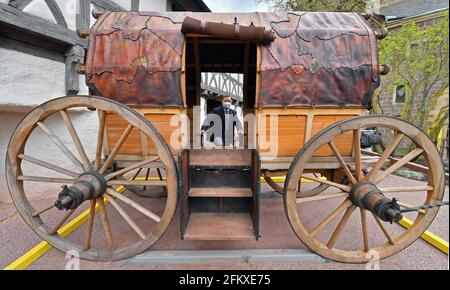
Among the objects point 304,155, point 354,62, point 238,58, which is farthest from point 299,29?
point 238,58

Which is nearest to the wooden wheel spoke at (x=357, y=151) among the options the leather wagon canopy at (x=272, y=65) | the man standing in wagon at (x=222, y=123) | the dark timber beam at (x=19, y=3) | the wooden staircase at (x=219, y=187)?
the leather wagon canopy at (x=272, y=65)

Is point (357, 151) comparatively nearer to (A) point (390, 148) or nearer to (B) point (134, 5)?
(A) point (390, 148)

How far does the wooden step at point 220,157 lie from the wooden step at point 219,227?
51 cm

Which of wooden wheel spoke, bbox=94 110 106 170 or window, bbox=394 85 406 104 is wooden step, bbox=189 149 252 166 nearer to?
wooden wheel spoke, bbox=94 110 106 170

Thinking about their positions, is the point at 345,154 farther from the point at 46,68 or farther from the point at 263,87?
the point at 46,68

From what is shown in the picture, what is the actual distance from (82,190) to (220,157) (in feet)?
4.16

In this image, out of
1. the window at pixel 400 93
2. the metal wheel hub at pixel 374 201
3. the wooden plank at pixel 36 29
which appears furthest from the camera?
the window at pixel 400 93

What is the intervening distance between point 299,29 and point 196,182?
5.80ft

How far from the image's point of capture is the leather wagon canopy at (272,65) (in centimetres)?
213

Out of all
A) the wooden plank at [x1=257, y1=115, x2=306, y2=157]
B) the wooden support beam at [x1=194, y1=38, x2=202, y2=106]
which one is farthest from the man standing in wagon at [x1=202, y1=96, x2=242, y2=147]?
the wooden plank at [x1=257, y1=115, x2=306, y2=157]

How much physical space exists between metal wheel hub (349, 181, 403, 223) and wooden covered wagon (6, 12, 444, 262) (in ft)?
0.04

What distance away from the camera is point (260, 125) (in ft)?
7.17

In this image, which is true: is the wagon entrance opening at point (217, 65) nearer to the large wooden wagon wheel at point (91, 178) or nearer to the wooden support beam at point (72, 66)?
the large wooden wagon wheel at point (91, 178)

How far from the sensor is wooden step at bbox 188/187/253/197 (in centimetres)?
215
